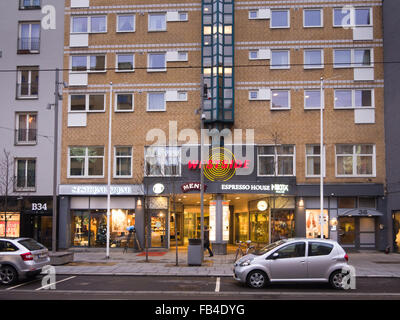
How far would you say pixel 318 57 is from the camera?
93.4 feet

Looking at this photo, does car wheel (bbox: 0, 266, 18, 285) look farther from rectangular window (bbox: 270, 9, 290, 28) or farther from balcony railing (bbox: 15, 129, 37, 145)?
rectangular window (bbox: 270, 9, 290, 28)

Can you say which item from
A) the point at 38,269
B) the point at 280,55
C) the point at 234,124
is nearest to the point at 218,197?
the point at 234,124

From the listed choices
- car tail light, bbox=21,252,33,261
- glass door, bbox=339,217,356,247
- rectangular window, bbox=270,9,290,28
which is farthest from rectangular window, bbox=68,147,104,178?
glass door, bbox=339,217,356,247

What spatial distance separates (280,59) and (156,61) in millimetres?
8147

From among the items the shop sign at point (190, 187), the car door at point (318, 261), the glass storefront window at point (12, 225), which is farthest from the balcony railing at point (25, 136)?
the car door at point (318, 261)

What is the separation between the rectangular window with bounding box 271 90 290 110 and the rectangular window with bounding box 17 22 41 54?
16.0m

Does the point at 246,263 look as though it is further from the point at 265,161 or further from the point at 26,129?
the point at 26,129

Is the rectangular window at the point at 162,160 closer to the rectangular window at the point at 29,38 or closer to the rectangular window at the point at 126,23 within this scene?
the rectangular window at the point at 126,23

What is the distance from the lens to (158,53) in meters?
29.0

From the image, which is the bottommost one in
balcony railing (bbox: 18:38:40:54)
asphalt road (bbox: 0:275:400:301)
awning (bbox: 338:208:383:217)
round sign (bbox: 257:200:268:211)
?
asphalt road (bbox: 0:275:400:301)

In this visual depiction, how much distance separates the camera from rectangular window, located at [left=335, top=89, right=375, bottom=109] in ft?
91.7

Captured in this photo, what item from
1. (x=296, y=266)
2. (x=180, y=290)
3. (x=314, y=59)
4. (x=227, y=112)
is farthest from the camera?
(x=314, y=59)

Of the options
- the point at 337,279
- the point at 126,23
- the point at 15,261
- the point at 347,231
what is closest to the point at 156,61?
the point at 126,23

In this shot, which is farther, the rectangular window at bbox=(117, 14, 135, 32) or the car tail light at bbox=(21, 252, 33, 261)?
the rectangular window at bbox=(117, 14, 135, 32)
